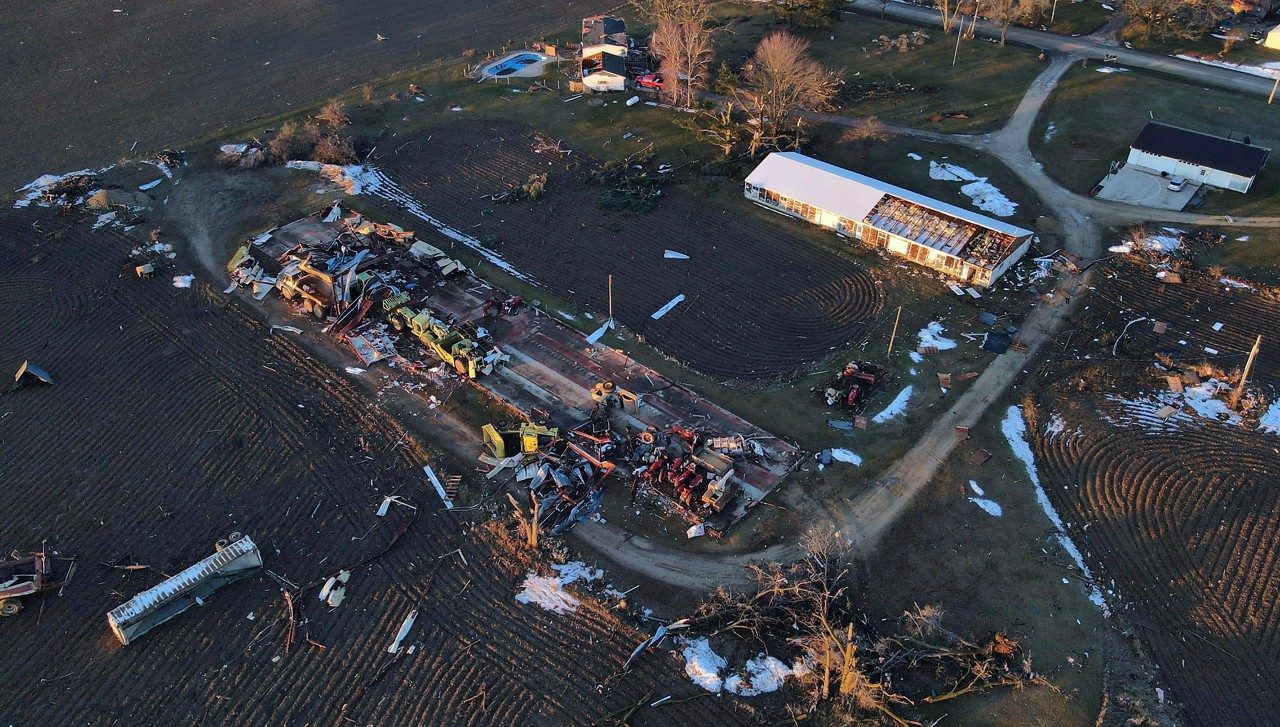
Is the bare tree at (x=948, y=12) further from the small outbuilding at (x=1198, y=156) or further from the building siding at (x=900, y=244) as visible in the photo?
the building siding at (x=900, y=244)

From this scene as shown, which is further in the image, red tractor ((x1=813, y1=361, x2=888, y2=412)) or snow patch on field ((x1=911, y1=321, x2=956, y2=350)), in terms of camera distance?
snow patch on field ((x1=911, y1=321, x2=956, y2=350))

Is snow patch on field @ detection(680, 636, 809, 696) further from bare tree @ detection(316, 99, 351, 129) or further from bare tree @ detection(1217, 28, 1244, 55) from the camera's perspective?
bare tree @ detection(1217, 28, 1244, 55)

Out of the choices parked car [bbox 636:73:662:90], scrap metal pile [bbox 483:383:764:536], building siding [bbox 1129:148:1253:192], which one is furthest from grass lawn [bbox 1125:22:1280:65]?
scrap metal pile [bbox 483:383:764:536]

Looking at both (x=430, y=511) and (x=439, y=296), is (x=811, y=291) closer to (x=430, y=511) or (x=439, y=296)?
(x=439, y=296)

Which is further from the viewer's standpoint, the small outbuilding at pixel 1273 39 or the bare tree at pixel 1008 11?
Answer: the bare tree at pixel 1008 11

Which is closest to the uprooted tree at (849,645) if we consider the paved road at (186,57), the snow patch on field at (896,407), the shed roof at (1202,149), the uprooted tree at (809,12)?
the snow patch on field at (896,407)

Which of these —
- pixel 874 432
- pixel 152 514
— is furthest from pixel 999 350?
pixel 152 514
